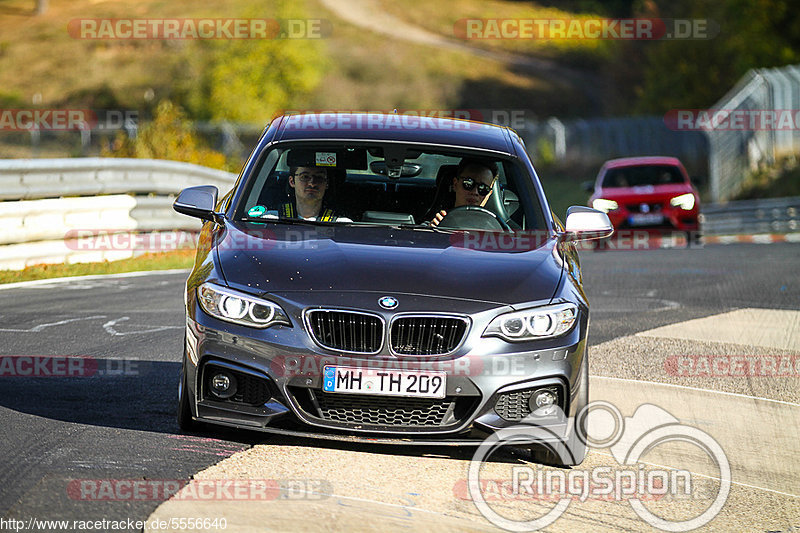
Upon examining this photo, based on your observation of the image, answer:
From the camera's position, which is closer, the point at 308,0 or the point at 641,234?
the point at 641,234

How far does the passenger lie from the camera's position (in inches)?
267

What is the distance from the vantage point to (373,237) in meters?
6.25

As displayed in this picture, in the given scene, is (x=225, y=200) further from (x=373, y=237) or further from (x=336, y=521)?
(x=336, y=521)

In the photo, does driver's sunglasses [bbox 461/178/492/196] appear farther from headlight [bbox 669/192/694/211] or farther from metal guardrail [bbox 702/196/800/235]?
metal guardrail [bbox 702/196/800/235]

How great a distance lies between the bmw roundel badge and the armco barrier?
838 cm

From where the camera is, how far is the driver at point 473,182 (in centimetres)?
707

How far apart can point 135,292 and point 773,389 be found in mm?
6652

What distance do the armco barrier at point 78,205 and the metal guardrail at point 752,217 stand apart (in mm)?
16998

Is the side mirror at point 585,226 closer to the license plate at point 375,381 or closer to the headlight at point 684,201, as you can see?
the license plate at point 375,381

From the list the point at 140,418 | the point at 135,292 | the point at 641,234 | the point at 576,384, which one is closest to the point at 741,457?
the point at 576,384
